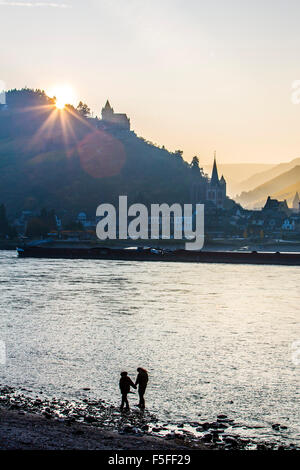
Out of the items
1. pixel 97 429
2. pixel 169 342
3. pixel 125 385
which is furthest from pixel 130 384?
pixel 169 342

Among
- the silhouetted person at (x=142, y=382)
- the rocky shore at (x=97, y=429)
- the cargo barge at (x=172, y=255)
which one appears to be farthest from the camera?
the cargo barge at (x=172, y=255)

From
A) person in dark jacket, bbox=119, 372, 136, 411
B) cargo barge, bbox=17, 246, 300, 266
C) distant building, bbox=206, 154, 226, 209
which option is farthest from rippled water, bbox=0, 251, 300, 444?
distant building, bbox=206, 154, 226, 209

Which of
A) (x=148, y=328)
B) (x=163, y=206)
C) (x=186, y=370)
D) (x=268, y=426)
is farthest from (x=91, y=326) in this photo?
(x=163, y=206)

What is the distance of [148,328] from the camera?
36406 mm

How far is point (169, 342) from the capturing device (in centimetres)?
3253

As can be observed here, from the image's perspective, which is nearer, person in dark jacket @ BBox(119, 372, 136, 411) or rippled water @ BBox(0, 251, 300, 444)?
person in dark jacket @ BBox(119, 372, 136, 411)

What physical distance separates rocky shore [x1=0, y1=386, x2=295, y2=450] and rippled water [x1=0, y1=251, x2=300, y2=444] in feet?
2.86

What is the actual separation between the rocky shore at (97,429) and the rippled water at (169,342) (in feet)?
2.86

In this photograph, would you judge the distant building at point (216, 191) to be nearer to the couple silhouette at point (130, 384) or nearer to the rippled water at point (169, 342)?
the rippled water at point (169, 342)

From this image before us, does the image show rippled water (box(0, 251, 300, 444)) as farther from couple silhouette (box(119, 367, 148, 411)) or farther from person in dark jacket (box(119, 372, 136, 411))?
person in dark jacket (box(119, 372, 136, 411))

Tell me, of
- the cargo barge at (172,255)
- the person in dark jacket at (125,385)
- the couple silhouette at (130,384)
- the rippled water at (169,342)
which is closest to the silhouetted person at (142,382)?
the couple silhouette at (130,384)

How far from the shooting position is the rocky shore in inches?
703

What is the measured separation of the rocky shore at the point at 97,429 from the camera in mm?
17844
